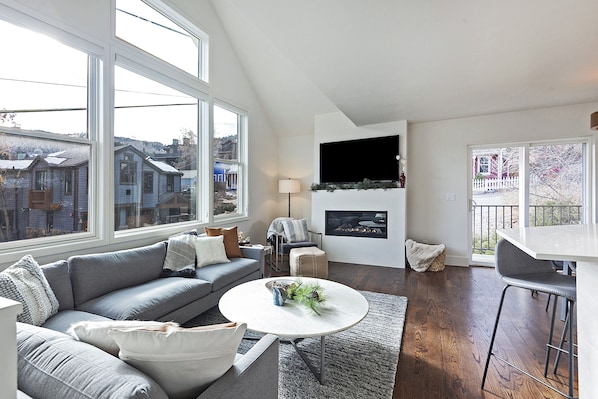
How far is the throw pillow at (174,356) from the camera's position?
80cm

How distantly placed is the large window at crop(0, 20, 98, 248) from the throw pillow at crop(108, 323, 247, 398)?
2.04 meters

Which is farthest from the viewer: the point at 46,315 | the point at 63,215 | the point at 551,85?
the point at 551,85

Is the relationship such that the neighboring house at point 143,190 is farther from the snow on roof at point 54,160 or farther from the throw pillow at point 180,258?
the throw pillow at point 180,258

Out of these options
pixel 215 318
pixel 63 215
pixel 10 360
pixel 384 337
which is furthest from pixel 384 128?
pixel 10 360

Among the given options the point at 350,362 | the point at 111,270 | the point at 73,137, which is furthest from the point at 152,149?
the point at 350,362

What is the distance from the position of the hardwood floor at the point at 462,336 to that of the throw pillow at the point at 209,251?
1674mm

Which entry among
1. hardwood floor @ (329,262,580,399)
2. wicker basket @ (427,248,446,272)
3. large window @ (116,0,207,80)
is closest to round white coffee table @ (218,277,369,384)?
hardwood floor @ (329,262,580,399)

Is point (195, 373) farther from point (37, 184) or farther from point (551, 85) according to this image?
point (551, 85)

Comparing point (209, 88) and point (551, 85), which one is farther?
point (209, 88)

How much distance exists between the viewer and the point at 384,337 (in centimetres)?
218

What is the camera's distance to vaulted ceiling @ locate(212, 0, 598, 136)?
238 cm

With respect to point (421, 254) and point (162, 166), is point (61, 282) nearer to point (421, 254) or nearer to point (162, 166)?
point (162, 166)

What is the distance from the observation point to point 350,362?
73.4 inches

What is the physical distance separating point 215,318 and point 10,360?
6.56 ft
